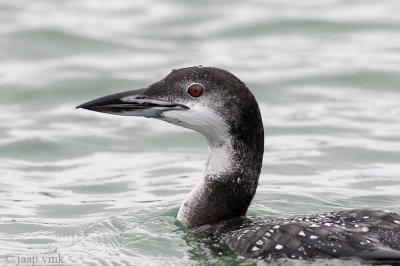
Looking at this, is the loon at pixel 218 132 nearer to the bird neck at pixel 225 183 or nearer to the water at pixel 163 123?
the bird neck at pixel 225 183

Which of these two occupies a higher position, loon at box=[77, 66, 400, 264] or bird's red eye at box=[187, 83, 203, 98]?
bird's red eye at box=[187, 83, 203, 98]

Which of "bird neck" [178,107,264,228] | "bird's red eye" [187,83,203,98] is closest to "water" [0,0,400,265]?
"bird neck" [178,107,264,228]

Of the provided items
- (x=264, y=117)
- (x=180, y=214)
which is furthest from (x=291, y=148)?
(x=180, y=214)

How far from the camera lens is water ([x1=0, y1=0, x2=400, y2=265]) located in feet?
24.3

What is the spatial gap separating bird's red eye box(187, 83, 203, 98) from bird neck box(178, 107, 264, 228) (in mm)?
369

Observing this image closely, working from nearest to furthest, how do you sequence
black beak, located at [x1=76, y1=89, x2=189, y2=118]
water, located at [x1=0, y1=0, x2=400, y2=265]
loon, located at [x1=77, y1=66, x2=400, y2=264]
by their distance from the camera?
loon, located at [x1=77, y1=66, x2=400, y2=264] < black beak, located at [x1=76, y1=89, x2=189, y2=118] < water, located at [x1=0, y1=0, x2=400, y2=265]

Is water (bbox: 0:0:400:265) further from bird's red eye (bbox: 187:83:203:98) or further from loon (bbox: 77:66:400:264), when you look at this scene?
bird's red eye (bbox: 187:83:203:98)

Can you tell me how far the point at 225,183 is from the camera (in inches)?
265

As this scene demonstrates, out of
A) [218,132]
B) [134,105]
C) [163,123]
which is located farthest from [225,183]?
[163,123]

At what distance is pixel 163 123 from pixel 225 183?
173 inches

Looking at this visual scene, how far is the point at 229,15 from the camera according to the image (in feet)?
48.8

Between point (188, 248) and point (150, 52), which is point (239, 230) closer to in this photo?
point (188, 248)

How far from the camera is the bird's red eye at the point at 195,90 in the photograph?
21.7 feet

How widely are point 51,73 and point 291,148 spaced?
4040 mm
